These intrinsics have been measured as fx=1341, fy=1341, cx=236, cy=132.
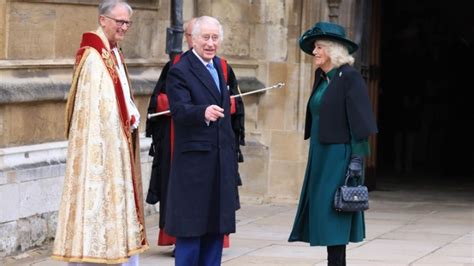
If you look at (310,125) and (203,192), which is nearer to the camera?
(203,192)

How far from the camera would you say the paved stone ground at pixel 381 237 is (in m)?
10.0

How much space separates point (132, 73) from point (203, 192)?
4.65m

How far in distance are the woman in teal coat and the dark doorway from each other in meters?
11.5

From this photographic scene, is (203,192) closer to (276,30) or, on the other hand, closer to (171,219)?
(171,219)

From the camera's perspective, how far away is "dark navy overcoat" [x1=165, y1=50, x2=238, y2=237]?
7852mm

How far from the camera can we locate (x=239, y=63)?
46.1ft

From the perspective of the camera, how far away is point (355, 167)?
26.7 ft

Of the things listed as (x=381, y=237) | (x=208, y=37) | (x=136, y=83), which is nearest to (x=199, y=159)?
(x=208, y=37)

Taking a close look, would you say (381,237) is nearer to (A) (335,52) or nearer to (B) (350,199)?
(B) (350,199)

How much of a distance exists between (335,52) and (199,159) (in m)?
1.13

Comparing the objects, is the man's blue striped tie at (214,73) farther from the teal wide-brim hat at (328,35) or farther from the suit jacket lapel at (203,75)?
the teal wide-brim hat at (328,35)

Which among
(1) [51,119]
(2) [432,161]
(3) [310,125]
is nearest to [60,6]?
(1) [51,119]

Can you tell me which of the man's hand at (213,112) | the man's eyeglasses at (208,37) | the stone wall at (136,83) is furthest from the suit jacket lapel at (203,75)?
the stone wall at (136,83)

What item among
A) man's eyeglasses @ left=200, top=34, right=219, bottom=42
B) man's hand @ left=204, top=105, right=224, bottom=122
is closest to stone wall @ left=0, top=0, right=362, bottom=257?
man's eyeglasses @ left=200, top=34, right=219, bottom=42
